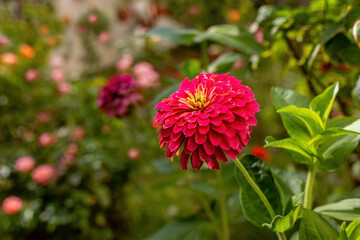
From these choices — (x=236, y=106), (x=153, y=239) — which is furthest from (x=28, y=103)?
(x=236, y=106)

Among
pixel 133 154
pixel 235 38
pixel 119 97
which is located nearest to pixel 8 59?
pixel 133 154

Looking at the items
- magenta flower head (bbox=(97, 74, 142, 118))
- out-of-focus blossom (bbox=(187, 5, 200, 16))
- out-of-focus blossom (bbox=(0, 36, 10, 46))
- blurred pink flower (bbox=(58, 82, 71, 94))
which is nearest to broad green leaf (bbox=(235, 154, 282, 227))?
magenta flower head (bbox=(97, 74, 142, 118))

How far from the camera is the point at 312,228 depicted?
452mm

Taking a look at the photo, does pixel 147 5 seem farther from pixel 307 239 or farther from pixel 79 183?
pixel 307 239

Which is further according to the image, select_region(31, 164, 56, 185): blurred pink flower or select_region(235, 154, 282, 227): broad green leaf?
select_region(31, 164, 56, 185): blurred pink flower

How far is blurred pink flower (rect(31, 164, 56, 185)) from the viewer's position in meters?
1.38

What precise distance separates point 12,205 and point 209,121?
4.00 feet

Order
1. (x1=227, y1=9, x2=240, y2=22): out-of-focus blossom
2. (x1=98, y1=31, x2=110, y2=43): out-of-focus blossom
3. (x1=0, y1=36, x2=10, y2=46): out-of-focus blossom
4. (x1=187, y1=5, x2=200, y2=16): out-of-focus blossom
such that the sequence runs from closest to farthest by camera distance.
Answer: (x1=0, y1=36, x2=10, y2=46): out-of-focus blossom → (x1=98, y1=31, x2=110, y2=43): out-of-focus blossom → (x1=227, y1=9, x2=240, y2=22): out-of-focus blossom → (x1=187, y1=5, x2=200, y2=16): out-of-focus blossom

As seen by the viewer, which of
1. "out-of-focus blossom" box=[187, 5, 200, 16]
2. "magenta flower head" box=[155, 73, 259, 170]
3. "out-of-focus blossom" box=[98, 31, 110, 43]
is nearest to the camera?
"magenta flower head" box=[155, 73, 259, 170]

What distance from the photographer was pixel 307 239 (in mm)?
456

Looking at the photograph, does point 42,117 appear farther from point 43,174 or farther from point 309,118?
point 309,118

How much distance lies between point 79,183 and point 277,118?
3.57ft

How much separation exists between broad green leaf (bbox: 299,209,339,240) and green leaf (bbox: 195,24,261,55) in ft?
1.34

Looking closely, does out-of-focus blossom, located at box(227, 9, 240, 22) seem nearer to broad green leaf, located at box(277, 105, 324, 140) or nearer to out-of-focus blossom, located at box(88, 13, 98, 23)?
out-of-focus blossom, located at box(88, 13, 98, 23)
